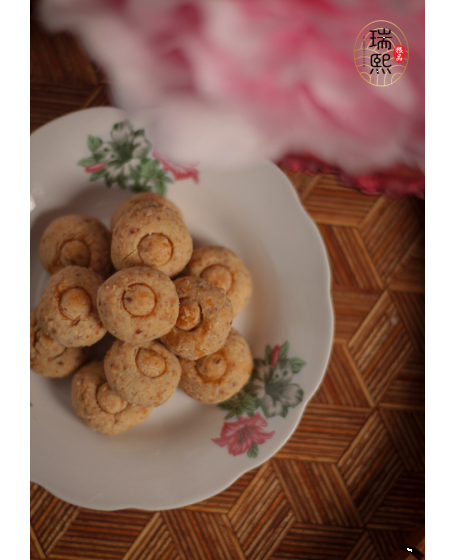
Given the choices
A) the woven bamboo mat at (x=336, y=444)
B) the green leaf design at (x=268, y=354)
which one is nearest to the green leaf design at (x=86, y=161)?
the woven bamboo mat at (x=336, y=444)

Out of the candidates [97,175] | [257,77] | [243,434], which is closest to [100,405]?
[243,434]

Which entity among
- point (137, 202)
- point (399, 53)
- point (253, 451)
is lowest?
point (253, 451)

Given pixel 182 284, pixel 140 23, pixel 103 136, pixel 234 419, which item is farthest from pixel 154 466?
pixel 140 23

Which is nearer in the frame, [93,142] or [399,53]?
[399,53]

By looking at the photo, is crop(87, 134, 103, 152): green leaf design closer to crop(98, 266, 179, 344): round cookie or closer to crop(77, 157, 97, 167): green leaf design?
crop(77, 157, 97, 167): green leaf design

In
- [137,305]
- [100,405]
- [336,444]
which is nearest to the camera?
[137,305]

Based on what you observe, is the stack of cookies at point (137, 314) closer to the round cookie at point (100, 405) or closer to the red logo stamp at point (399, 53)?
the round cookie at point (100, 405)

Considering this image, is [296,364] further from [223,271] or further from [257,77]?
[257,77]
